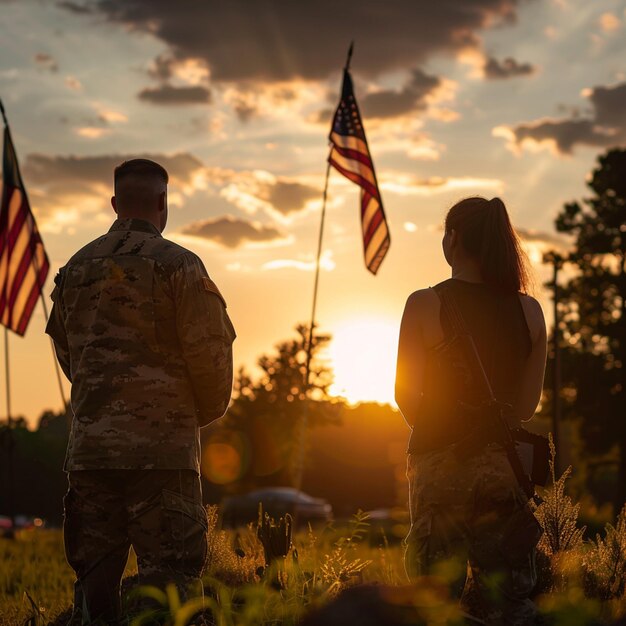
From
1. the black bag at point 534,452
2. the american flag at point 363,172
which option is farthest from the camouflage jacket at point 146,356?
the american flag at point 363,172

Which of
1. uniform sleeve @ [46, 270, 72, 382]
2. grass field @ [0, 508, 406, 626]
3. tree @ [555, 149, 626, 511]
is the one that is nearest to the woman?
grass field @ [0, 508, 406, 626]

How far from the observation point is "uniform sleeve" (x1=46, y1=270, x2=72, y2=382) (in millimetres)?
4562

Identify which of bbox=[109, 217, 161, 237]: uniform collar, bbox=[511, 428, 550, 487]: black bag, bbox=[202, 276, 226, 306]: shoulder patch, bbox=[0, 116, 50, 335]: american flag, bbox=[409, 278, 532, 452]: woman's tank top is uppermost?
bbox=[0, 116, 50, 335]: american flag

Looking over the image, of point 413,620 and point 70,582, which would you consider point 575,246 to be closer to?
point 70,582

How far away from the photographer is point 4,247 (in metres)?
11.9

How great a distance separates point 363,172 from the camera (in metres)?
11.0

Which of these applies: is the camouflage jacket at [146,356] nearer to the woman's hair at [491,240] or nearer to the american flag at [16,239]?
the woman's hair at [491,240]

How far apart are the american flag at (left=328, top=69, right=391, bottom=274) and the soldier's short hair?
6.62m

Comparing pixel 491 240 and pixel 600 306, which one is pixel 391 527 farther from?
pixel 600 306

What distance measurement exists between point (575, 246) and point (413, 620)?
37.3 meters

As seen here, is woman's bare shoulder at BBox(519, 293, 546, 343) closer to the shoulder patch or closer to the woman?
the woman

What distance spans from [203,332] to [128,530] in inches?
34.9

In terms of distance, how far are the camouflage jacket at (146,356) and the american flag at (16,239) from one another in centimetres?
736

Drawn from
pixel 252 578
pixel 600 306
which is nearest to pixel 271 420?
pixel 600 306
